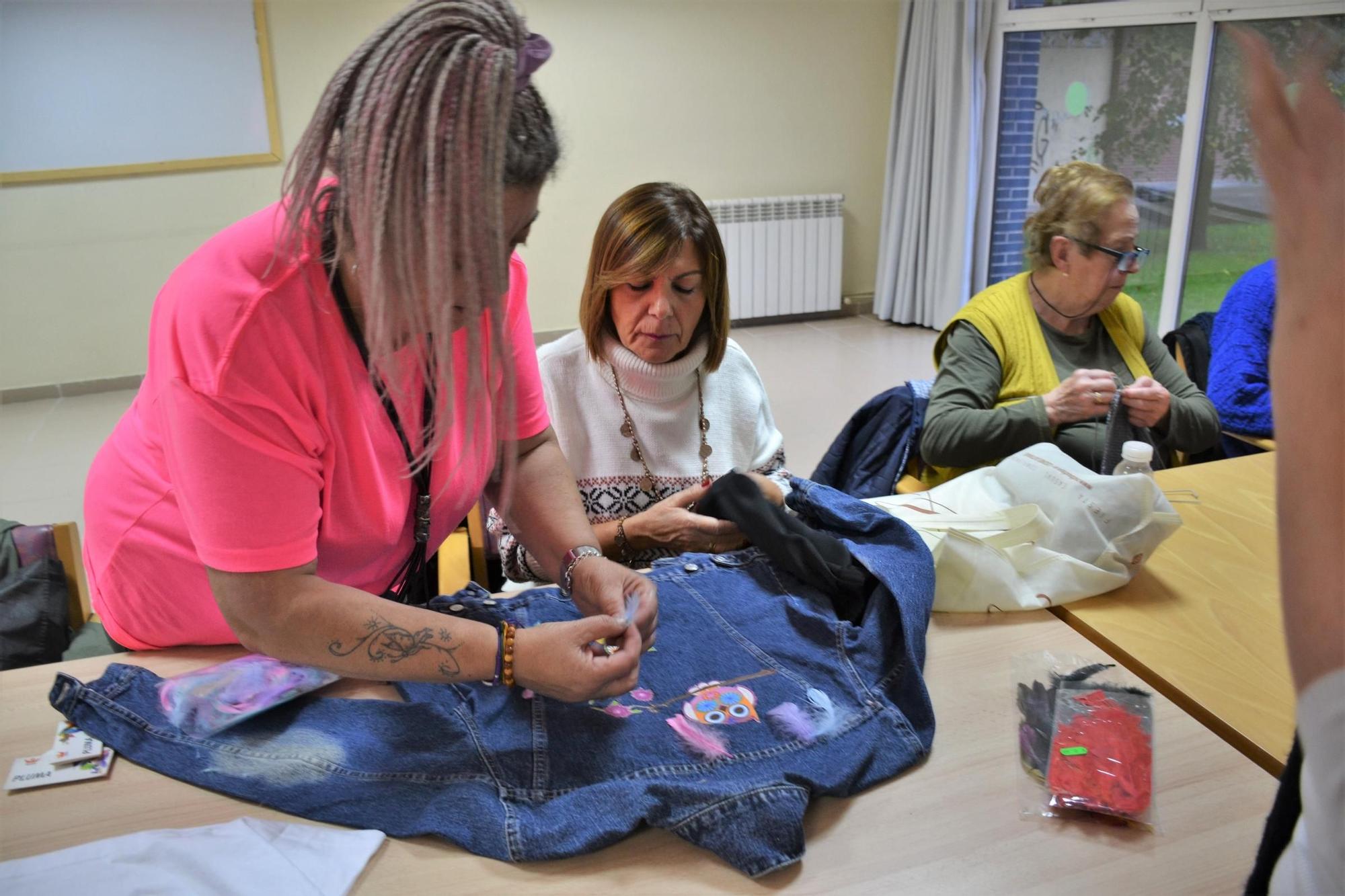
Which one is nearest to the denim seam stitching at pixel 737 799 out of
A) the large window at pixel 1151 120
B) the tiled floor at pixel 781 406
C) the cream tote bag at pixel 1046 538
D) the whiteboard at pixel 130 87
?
the cream tote bag at pixel 1046 538

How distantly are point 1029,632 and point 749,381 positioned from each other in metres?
0.89

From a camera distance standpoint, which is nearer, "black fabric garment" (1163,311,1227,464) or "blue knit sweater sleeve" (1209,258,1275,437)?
"blue knit sweater sleeve" (1209,258,1275,437)

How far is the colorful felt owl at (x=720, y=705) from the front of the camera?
127 centimetres

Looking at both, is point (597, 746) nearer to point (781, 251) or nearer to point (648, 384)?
point (648, 384)

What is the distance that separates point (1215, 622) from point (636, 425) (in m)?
1.13

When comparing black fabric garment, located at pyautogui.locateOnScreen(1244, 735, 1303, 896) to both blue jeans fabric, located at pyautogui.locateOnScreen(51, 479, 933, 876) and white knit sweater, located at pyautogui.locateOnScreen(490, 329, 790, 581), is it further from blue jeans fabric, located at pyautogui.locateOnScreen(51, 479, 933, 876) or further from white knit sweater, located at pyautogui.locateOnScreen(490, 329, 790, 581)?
white knit sweater, located at pyautogui.locateOnScreen(490, 329, 790, 581)

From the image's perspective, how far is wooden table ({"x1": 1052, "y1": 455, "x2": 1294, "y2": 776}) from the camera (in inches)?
52.7

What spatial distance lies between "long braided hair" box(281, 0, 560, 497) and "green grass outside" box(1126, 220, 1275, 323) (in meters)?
4.00

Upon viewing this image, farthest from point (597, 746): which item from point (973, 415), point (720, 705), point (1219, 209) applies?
point (1219, 209)

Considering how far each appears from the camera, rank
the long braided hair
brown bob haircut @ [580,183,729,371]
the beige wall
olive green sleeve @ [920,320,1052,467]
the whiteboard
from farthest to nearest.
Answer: the beige wall, the whiteboard, olive green sleeve @ [920,320,1052,467], brown bob haircut @ [580,183,729,371], the long braided hair

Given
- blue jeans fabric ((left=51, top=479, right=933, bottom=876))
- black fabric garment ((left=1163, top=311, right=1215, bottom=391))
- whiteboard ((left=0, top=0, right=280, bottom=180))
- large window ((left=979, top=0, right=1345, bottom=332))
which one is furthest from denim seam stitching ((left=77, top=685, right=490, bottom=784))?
whiteboard ((left=0, top=0, right=280, bottom=180))

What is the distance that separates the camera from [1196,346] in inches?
119

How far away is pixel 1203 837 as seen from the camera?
1.11 meters

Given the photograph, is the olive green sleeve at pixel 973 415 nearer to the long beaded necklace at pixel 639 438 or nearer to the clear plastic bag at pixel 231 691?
the long beaded necklace at pixel 639 438
